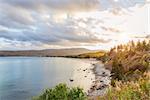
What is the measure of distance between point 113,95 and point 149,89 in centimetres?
138

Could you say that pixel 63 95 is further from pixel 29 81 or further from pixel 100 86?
pixel 29 81

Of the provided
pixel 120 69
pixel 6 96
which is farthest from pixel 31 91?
pixel 120 69

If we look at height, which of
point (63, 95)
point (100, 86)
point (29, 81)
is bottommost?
point (29, 81)

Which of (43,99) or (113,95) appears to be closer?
(113,95)

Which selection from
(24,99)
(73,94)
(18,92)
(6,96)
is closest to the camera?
(73,94)

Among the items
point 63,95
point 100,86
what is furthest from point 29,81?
point 63,95

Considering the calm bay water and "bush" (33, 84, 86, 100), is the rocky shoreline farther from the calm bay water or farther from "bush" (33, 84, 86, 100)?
"bush" (33, 84, 86, 100)

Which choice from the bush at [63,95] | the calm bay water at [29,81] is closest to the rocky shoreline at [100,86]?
the calm bay water at [29,81]

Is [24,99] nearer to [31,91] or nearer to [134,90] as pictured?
[31,91]

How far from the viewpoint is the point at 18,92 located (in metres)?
44.4

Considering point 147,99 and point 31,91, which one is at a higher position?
point 147,99

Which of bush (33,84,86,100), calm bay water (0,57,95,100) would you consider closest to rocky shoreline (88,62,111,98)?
calm bay water (0,57,95,100)

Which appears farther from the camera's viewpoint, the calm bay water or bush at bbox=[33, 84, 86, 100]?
the calm bay water

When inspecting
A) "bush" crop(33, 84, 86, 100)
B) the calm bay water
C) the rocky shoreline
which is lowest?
the calm bay water
